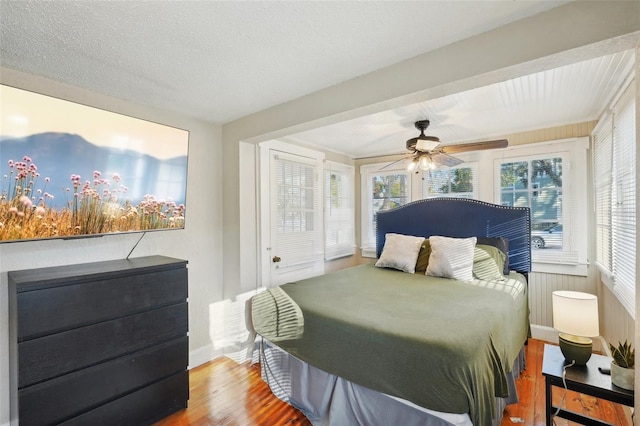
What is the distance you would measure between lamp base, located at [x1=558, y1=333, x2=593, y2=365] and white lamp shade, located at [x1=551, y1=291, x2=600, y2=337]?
0.04m

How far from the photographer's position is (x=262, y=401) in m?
2.24

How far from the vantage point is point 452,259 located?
2.90 m

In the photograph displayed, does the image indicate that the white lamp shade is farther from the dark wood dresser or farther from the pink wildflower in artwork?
the pink wildflower in artwork

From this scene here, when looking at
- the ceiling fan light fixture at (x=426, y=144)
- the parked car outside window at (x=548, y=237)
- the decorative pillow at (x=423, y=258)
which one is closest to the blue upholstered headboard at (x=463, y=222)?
the parked car outside window at (x=548, y=237)

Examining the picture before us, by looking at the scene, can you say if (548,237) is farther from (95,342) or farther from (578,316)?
(95,342)

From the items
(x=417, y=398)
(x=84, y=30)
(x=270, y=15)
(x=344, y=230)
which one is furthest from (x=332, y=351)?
(x=344, y=230)

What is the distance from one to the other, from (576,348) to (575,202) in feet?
6.78

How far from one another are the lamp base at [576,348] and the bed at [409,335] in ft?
0.99

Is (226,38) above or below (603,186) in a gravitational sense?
above

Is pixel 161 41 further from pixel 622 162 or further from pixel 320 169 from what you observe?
pixel 622 162

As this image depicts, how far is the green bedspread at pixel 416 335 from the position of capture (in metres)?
1.43

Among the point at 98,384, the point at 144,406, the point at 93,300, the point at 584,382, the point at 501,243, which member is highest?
the point at 501,243

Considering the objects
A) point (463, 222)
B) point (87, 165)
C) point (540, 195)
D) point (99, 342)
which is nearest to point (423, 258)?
point (463, 222)

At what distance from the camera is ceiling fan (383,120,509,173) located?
2.79m
